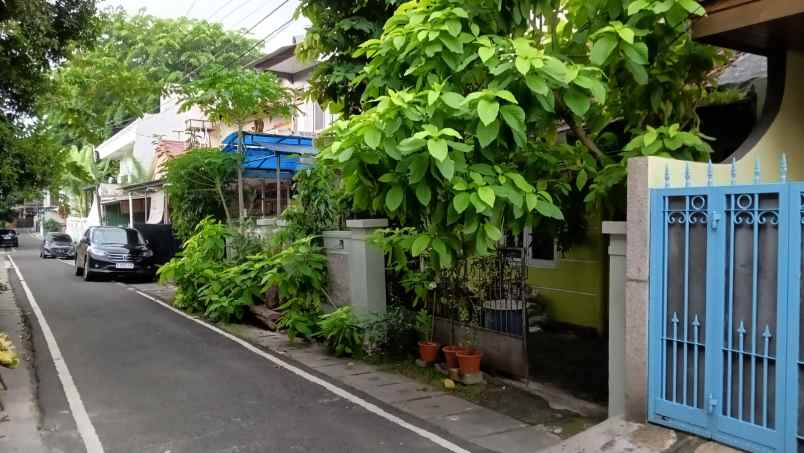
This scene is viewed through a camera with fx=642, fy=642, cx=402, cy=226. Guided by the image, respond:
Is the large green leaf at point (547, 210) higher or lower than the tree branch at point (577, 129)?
lower

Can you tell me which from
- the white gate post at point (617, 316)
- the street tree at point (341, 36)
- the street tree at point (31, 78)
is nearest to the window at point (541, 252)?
the street tree at point (341, 36)

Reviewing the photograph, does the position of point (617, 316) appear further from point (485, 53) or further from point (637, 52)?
point (485, 53)

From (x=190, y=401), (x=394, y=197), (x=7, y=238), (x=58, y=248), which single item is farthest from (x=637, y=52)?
(x=7, y=238)

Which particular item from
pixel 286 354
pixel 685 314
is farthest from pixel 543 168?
pixel 286 354

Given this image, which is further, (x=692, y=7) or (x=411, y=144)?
(x=692, y=7)

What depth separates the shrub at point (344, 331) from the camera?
8.41m

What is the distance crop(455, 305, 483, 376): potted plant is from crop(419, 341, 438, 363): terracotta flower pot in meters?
0.40

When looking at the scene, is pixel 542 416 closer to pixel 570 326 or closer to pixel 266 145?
pixel 570 326

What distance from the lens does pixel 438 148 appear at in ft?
15.3

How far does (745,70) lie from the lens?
7711 mm

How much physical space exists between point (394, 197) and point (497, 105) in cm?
111

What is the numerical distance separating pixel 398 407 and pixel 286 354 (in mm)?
2867

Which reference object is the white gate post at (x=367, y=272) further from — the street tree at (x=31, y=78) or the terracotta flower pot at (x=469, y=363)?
the street tree at (x=31, y=78)

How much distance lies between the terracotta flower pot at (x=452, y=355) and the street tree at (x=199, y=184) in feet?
27.8
